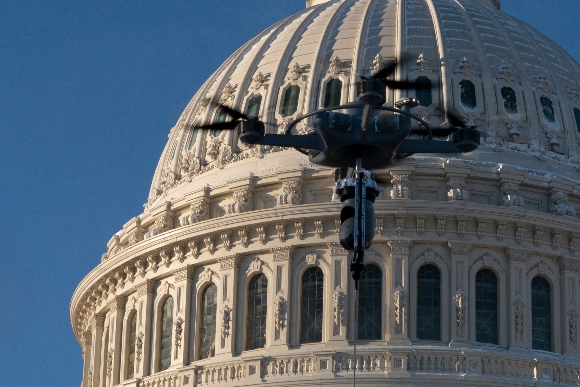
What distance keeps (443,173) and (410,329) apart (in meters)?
6.69

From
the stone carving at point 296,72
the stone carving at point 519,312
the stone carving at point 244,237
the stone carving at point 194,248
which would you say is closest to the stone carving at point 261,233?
the stone carving at point 244,237

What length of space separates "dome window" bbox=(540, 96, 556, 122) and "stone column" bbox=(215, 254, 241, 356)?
14.9 meters

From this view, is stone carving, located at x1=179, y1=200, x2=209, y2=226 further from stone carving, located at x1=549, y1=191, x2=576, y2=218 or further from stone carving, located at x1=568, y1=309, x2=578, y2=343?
stone carving, located at x1=568, y1=309, x2=578, y2=343

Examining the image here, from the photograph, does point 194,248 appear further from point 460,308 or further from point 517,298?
point 517,298

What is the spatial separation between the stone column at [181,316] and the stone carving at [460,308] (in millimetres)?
10971

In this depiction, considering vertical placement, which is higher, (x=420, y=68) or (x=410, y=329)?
(x=420, y=68)

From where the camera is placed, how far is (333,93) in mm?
82125

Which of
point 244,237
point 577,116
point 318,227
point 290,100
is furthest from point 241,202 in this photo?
point 577,116

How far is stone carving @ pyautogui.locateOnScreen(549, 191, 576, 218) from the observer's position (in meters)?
78.8

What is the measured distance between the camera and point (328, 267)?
76.9 metres

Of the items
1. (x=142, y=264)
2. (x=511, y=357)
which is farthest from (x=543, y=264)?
(x=142, y=264)

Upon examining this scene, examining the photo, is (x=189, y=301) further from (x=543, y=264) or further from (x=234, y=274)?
(x=543, y=264)

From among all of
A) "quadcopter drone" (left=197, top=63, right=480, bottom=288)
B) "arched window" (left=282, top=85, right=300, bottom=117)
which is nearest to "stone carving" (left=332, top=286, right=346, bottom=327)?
"arched window" (left=282, top=85, right=300, bottom=117)

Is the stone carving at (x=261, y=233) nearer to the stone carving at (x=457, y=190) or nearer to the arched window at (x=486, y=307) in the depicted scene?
the stone carving at (x=457, y=190)
